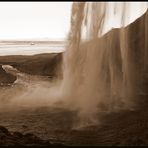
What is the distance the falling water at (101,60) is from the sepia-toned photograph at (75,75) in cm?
1

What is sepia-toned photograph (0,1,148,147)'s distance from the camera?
3188 millimetres

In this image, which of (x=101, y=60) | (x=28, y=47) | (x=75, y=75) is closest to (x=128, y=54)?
(x=101, y=60)

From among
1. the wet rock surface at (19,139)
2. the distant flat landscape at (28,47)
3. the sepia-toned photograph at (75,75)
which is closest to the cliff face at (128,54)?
the sepia-toned photograph at (75,75)

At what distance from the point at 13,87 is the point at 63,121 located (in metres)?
0.90

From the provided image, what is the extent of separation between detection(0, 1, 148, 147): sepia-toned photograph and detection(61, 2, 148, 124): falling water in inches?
0.4

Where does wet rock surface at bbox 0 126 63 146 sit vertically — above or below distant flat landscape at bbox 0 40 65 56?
below

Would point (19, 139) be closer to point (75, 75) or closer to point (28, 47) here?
point (75, 75)

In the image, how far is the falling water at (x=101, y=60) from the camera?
3484 millimetres

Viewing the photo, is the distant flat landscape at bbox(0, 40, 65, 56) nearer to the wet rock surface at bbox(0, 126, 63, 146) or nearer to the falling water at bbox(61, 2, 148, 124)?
the falling water at bbox(61, 2, 148, 124)

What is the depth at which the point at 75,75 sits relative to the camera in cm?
358

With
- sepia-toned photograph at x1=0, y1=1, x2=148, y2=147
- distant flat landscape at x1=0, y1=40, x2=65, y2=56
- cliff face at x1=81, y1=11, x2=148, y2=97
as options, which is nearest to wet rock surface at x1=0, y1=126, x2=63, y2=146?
sepia-toned photograph at x1=0, y1=1, x2=148, y2=147

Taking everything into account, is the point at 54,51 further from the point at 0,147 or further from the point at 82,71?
the point at 0,147

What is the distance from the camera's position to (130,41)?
12.2ft

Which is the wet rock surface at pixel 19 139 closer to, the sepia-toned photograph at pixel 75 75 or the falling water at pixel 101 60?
the sepia-toned photograph at pixel 75 75
